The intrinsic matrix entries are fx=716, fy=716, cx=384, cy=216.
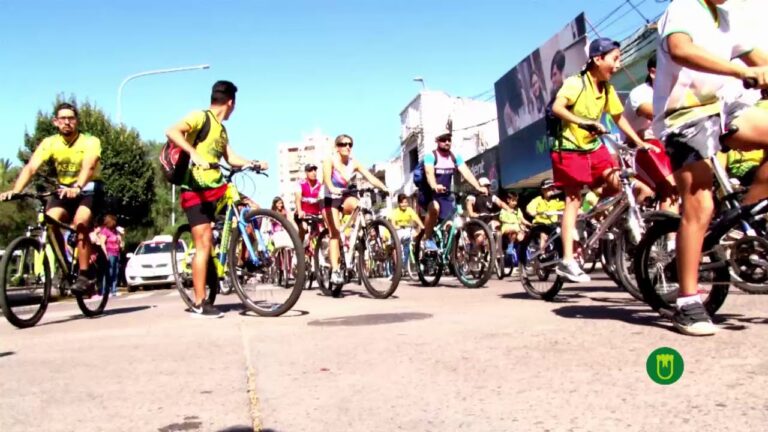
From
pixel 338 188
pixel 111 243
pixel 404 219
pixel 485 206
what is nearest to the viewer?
pixel 338 188

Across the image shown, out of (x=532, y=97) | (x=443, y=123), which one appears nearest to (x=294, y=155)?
(x=443, y=123)

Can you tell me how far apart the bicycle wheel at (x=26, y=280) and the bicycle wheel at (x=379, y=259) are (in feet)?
9.63

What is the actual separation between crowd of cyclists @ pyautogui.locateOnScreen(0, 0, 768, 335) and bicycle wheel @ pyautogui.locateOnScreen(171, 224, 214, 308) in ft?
0.59

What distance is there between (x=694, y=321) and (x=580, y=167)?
2098 millimetres

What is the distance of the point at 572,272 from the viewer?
16.7ft

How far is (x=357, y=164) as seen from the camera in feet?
25.7

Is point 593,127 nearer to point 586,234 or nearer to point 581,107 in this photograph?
point 581,107

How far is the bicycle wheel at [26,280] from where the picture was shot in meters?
5.75

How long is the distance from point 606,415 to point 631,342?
124cm

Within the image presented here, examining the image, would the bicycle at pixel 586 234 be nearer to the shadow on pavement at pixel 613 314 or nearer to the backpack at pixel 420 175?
the shadow on pavement at pixel 613 314

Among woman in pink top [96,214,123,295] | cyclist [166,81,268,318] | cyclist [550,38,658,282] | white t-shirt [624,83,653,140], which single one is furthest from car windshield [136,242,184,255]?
cyclist [550,38,658,282]

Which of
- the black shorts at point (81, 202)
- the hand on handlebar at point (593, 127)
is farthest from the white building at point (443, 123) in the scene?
the hand on handlebar at point (593, 127)

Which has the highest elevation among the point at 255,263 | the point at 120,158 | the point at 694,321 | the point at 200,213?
the point at 120,158

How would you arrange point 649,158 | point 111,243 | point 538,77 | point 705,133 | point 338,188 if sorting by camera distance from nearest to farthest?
point 705,133 < point 649,158 < point 338,188 < point 111,243 < point 538,77
